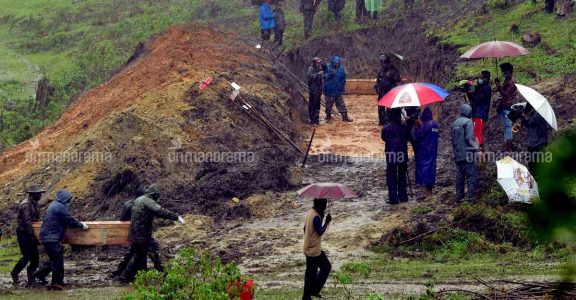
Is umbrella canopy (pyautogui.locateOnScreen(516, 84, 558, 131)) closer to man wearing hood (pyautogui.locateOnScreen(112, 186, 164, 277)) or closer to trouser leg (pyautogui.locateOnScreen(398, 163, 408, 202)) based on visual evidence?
trouser leg (pyautogui.locateOnScreen(398, 163, 408, 202))

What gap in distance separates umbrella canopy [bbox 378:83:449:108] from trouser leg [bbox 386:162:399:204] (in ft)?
3.73

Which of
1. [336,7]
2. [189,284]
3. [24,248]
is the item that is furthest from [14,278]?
[336,7]

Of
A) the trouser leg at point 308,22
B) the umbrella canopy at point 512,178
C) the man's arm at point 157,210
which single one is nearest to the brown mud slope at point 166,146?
the man's arm at point 157,210

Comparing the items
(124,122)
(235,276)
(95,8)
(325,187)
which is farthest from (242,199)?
(95,8)

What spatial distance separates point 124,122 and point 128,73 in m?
5.23

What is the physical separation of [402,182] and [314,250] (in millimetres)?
5412

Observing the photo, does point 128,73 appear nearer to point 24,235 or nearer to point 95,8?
point 24,235

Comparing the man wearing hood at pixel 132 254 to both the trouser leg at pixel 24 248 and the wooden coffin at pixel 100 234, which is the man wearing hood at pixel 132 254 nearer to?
the wooden coffin at pixel 100 234

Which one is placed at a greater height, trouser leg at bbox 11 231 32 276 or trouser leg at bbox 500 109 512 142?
trouser leg at bbox 500 109 512 142

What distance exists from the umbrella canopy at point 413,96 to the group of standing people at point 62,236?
13.6ft

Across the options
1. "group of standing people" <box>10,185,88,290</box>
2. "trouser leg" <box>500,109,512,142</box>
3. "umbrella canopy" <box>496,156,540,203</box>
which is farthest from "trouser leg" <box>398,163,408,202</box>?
"group of standing people" <box>10,185,88,290</box>

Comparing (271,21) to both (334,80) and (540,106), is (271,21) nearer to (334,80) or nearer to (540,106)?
(334,80)

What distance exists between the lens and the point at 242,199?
16.1m

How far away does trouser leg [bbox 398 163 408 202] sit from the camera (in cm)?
1465
